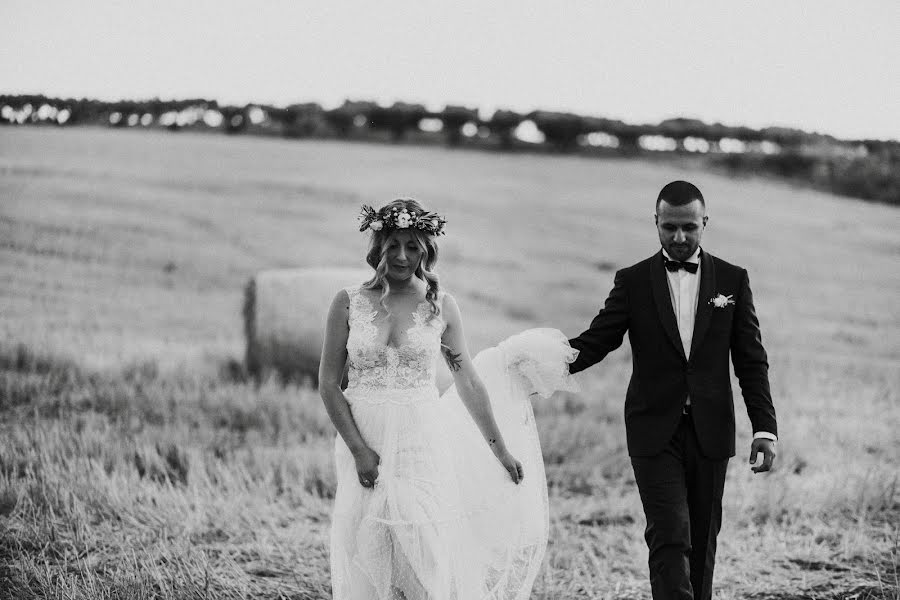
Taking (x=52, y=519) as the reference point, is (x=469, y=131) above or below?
above

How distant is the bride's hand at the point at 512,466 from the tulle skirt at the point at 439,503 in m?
0.06

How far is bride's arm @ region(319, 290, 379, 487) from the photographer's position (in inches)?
152

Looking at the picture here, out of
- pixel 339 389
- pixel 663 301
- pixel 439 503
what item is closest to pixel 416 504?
pixel 439 503

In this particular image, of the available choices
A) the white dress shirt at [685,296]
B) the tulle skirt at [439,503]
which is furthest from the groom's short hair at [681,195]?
the tulle skirt at [439,503]

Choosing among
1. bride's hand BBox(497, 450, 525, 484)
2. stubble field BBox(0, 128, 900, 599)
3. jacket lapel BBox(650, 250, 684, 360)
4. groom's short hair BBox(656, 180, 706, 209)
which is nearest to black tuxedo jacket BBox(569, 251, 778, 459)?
jacket lapel BBox(650, 250, 684, 360)

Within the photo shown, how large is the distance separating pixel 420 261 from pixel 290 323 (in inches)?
→ 231

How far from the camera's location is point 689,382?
406cm

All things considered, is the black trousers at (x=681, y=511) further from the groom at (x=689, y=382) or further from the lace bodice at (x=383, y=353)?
the lace bodice at (x=383, y=353)

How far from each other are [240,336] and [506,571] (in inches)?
311

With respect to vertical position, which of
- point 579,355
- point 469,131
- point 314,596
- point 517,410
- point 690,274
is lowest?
point 314,596

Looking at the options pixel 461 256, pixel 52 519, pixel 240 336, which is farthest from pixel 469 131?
pixel 52 519

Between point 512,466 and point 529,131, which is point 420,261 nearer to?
point 512,466

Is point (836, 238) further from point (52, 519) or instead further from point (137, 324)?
point (52, 519)

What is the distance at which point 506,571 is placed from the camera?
14.0 ft
